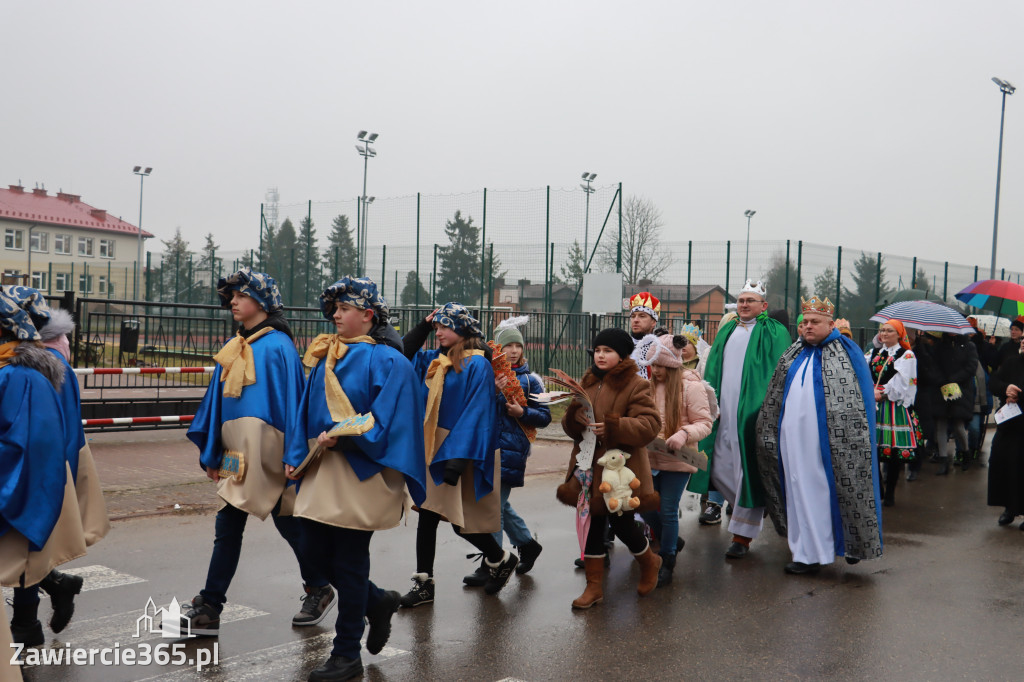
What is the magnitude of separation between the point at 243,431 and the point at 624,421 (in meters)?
2.13

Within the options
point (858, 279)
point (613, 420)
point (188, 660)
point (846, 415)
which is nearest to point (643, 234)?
point (858, 279)

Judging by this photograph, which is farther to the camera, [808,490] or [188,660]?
[808,490]

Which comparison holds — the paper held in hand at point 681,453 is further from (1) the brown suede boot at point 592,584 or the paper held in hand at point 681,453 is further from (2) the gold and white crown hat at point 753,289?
(2) the gold and white crown hat at point 753,289

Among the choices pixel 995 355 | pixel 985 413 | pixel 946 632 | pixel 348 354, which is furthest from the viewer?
pixel 995 355

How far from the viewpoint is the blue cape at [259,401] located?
493 centimetres

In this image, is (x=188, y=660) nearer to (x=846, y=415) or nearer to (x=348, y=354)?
(x=348, y=354)

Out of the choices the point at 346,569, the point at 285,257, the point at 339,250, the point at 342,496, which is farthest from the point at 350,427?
the point at 285,257

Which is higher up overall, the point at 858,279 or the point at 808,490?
the point at 858,279

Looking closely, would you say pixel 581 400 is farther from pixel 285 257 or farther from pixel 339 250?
pixel 285 257

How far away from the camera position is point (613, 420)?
5.57m

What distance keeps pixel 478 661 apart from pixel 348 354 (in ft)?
5.44

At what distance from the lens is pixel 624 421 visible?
18.1 feet

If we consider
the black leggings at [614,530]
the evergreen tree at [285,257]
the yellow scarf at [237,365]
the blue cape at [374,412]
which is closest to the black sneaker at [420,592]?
the black leggings at [614,530]

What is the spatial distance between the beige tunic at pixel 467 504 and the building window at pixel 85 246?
198 feet
